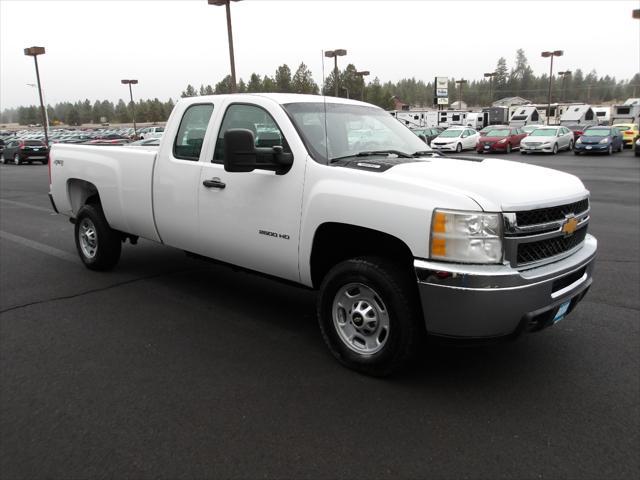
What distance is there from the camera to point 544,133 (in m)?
31.6

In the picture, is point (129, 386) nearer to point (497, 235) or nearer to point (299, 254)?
point (299, 254)

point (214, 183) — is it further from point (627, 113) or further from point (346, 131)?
point (627, 113)

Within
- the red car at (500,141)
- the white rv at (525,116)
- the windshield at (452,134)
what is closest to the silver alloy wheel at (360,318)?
the red car at (500,141)

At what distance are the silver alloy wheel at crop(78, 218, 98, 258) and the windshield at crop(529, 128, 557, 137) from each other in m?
30.0

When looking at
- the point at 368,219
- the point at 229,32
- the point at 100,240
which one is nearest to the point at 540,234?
the point at 368,219

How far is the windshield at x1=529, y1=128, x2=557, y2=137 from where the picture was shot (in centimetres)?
3138

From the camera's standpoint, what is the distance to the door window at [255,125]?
13.9 ft

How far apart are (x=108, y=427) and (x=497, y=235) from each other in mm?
2546

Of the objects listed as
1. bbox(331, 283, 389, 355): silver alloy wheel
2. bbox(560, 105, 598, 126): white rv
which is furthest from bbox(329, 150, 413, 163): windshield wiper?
bbox(560, 105, 598, 126): white rv

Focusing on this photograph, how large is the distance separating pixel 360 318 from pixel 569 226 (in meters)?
1.52

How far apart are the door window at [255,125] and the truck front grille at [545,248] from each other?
6.04 ft

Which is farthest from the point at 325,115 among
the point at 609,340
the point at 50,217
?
the point at 50,217

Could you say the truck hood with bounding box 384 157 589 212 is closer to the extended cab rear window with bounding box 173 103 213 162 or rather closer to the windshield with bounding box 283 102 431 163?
the windshield with bounding box 283 102 431 163

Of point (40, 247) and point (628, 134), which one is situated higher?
point (628, 134)
